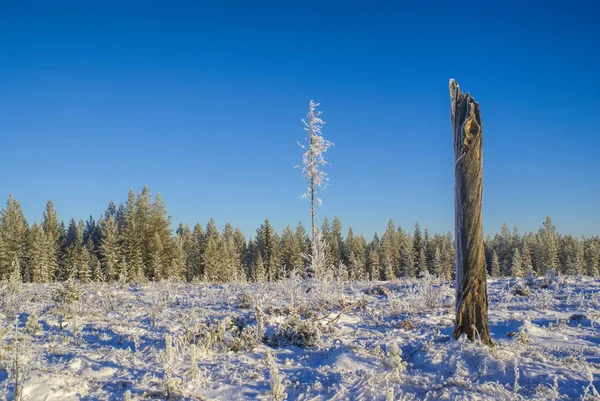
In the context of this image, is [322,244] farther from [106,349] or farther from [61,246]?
[61,246]

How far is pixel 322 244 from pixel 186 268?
55248 mm

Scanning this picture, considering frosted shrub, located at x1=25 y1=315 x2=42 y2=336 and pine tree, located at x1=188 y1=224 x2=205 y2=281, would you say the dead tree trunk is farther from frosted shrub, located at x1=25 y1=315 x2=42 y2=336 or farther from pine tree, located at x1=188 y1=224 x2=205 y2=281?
pine tree, located at x1=188 y1=224 x2=205 y2=281

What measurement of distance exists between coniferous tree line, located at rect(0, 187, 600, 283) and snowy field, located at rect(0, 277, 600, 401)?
1217 cm

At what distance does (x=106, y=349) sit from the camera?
6.20 meters

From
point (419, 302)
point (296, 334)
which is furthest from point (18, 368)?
point (419, 302)

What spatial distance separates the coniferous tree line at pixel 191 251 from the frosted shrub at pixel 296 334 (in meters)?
13.7

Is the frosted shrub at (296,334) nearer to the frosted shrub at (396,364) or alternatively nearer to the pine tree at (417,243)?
the frosted shrub at (396,364)

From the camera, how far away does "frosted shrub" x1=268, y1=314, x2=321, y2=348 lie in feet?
22.1

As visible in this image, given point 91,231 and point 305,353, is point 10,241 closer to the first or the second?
point 91,231

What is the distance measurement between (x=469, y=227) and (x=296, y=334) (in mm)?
3342

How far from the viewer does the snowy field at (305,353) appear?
4.30 metres

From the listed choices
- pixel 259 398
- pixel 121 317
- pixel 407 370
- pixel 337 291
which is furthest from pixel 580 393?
pixel 121 317

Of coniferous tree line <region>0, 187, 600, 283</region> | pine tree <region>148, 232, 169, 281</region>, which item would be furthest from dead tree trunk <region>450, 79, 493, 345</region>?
pine tree <region>148, 232, 169, 281</region>

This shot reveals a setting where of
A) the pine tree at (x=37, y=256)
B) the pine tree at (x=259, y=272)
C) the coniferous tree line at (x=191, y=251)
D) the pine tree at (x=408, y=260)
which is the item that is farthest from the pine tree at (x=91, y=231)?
the pine tree at (x=408, y=260)
